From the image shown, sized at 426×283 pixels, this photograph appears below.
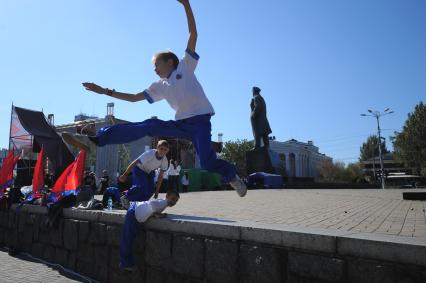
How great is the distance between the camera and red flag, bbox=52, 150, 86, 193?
20.1ft

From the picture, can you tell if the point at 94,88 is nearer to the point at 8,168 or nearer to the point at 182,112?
the point at 182,112

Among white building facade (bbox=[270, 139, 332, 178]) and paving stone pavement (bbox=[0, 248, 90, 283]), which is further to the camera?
white building facade (bbox=[270, 139, 332, 178])

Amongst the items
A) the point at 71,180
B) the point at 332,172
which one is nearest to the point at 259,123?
the point at 71,180

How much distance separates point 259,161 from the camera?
2275 centimetres

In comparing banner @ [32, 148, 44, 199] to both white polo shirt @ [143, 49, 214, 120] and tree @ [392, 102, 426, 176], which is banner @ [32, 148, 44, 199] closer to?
white polo shirt @ [143, 49, 214, 120]

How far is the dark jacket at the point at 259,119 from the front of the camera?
23234 mm

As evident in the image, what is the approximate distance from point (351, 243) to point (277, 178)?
17858mm

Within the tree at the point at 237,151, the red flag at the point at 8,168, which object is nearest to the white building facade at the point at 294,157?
the tree at the point at 237,151

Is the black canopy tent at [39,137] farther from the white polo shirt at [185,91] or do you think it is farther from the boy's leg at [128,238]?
the white polo shirt at [185,91]

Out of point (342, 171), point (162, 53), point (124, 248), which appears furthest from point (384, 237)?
point (342, 171)

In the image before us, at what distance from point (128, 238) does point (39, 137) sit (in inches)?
271

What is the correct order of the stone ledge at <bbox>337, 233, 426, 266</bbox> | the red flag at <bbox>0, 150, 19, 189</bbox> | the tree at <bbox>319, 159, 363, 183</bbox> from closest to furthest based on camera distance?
the stone ledge at <bbox>337, 233, 426, 266</bbox> → the red flag at <bbox>0, 150, 19, 189</bbox> → the tree at <bbox>319, 159, 363, 183</bbox>

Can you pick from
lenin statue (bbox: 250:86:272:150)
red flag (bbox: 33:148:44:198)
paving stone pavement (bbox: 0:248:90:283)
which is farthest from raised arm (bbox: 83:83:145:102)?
lenin statue (bbox: 250:86:272:150)

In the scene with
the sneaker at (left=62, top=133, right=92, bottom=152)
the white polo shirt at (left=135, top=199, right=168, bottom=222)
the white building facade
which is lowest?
the white polo shirt at (left=135, top=199, right=168, bottom=222)
